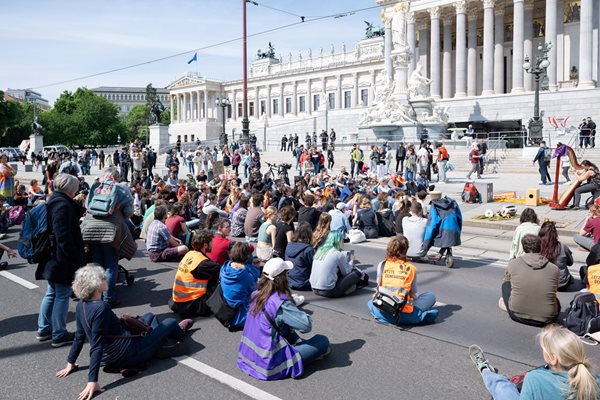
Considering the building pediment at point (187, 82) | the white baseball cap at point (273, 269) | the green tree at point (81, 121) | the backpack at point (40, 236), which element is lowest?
the white baseball cap at point (273, 269)

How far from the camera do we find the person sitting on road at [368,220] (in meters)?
13.3

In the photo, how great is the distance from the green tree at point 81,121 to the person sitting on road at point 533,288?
320 ft

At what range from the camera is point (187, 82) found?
103000 millimetres

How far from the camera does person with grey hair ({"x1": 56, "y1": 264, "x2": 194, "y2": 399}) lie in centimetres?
480

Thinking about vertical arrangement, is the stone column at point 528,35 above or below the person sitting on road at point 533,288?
above

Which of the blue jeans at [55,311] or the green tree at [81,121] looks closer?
the blue jeans at [55,311]

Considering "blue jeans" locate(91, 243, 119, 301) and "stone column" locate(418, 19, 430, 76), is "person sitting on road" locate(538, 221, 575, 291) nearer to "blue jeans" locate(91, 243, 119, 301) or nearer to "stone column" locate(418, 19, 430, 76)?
"blue jeans" locate(91, 243, 119, 301)

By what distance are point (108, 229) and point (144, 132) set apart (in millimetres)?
115366

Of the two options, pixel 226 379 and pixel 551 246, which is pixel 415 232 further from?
pixel 226 379

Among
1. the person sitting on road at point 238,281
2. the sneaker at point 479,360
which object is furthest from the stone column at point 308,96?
the sneaker at point 479,360

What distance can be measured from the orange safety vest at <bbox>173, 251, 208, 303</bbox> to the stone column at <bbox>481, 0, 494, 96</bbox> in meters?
45.1

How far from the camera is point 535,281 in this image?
627cm

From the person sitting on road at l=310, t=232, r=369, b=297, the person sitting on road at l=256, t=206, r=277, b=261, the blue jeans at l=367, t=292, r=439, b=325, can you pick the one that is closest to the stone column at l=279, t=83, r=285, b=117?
the person sitting on road at l=256, t=206, r=277, b=261

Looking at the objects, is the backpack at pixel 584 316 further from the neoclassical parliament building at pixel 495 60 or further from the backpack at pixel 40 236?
the neoclassical parliament building at pixel 495 60
